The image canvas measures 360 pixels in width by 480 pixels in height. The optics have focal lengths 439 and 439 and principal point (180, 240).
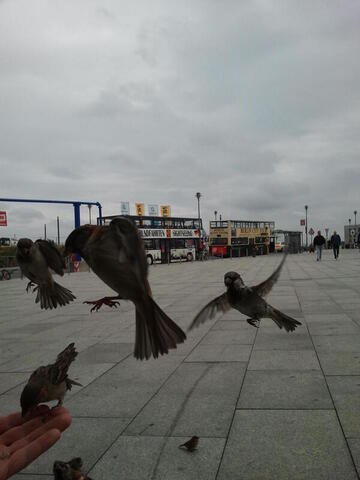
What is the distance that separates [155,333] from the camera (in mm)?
1543

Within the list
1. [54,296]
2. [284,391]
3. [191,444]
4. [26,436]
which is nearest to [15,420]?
[26,436]

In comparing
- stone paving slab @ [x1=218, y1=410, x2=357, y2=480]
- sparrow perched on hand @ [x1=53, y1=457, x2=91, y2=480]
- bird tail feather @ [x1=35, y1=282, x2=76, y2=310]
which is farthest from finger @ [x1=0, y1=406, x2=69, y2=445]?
stone paving slab @ [x1=218, y1=410, x2=357, y2=480]

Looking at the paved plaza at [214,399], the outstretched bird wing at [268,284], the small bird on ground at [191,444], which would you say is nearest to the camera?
the outstretched bird wing at [268,284]

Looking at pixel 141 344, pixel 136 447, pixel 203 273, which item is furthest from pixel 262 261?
pixel 203 273

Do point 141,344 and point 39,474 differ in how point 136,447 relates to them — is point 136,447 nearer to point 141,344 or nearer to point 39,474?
point 39,474

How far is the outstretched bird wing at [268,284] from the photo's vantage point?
2043mm

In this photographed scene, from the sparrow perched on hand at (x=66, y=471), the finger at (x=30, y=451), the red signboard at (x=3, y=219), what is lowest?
the sparrow perched on hand at (x=66, y=471)

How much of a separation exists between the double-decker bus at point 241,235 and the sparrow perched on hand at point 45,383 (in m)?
2.14

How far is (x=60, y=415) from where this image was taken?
2.40 metres

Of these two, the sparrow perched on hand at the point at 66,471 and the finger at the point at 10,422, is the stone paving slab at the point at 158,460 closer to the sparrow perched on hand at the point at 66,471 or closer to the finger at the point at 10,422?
Answer: the sparrow perched on hand at the point at 66,471

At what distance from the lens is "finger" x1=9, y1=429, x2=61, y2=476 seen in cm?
226

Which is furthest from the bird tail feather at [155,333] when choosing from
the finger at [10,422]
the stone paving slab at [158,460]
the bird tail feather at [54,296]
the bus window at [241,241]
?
the bus window at [241,241]

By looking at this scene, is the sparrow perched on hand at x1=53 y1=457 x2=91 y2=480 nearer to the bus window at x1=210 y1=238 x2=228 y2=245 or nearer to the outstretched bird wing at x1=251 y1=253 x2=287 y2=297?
the outstretched bird wing at x1=251 y1=253 x2=287 y2=297

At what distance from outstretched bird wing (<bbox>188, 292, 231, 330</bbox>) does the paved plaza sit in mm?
379
